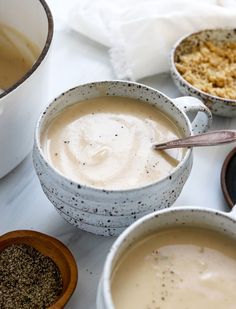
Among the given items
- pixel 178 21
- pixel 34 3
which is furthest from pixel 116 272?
pixel 178 21

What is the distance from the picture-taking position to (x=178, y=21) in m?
1.12

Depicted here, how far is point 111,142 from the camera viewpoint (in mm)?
829

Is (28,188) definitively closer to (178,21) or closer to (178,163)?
(178,163)

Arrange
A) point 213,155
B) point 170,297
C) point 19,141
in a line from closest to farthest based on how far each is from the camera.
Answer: point 170,297 → point 19,141 → point 213,155

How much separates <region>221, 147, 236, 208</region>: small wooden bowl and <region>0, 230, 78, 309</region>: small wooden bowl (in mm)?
253

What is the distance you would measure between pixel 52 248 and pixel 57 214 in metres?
0.10

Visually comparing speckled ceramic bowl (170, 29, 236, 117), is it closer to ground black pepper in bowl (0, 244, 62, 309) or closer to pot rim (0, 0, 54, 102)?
pot rim (0, 0, 54, 102)

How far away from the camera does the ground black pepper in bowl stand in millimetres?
766

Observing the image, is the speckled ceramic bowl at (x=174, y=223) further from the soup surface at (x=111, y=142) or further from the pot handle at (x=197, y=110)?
the pot handle at (x=197, y=110)

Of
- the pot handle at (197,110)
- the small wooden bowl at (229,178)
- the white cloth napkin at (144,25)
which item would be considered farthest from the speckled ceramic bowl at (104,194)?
the white cloth napkin at (144,25)

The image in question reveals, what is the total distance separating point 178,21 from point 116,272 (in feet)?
1.92

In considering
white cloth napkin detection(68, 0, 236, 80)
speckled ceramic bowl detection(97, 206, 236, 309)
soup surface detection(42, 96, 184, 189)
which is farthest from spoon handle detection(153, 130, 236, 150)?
white cloth napkin detection(68, 0, 236, 80)

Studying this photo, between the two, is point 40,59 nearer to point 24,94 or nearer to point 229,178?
point 24,94

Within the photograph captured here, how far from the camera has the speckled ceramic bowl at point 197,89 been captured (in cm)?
100
